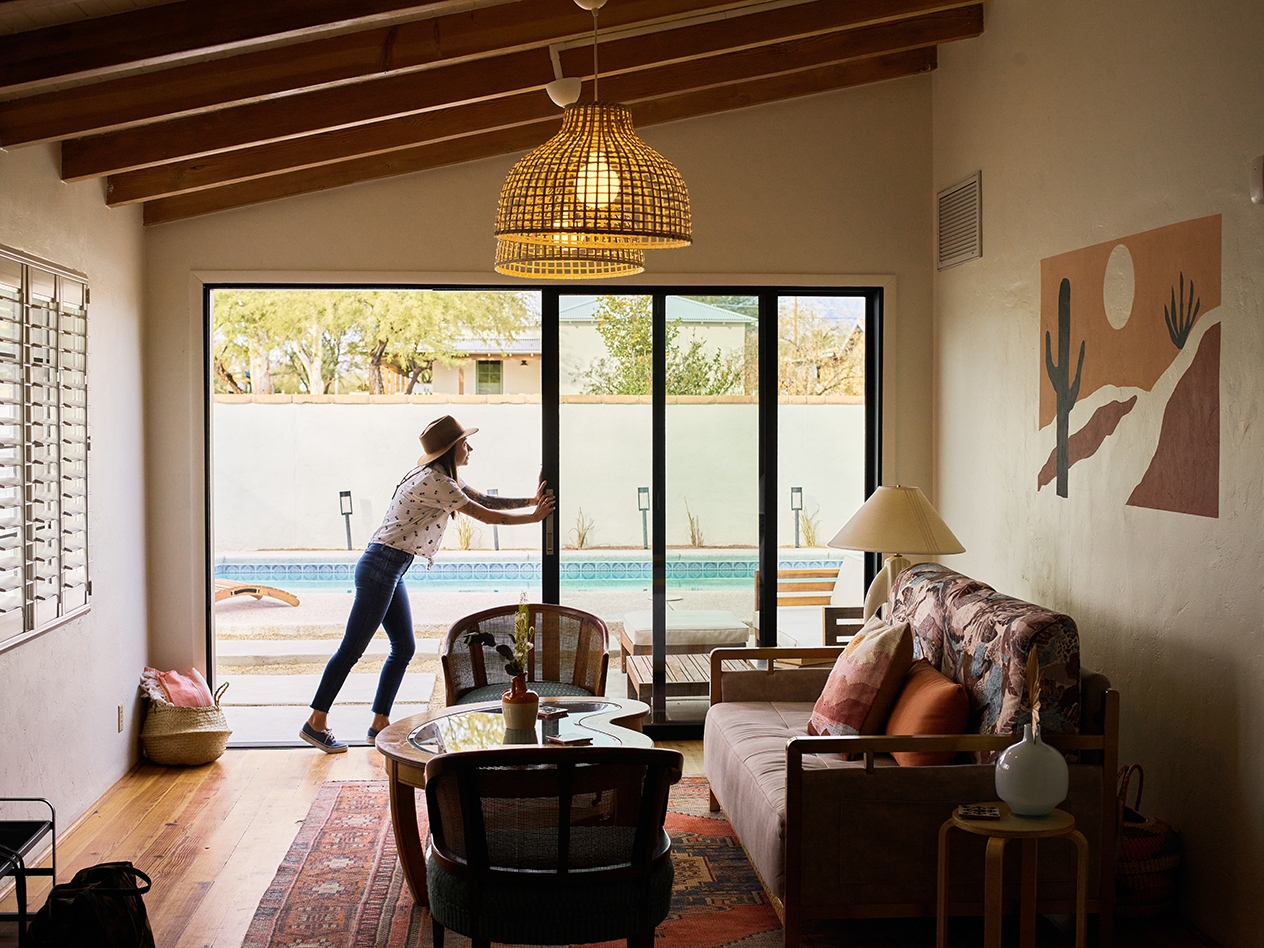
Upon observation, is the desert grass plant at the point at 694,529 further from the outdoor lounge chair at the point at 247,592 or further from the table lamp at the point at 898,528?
the outdoor lounge chair at the point at 247,592

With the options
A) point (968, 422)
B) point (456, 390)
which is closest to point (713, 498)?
point (968, 422)

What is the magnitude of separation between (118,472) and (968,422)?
366cm

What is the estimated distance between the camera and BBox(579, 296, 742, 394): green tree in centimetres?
552

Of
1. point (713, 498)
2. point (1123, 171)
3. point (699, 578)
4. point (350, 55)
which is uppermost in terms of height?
point (350, 55)

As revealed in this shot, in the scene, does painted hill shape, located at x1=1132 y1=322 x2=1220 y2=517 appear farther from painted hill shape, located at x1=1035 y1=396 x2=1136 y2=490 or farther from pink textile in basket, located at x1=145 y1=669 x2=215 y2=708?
pink textile in basket, located at x1=145 y1=669 x2=215 y2=708

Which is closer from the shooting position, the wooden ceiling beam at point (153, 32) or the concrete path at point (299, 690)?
the wooden ceiling beam at point (153, 32)

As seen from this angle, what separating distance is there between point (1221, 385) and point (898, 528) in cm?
135

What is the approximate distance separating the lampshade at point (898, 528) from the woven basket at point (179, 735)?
9.41 ft

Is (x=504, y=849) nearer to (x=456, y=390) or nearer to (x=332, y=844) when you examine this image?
(x=332, y=844)

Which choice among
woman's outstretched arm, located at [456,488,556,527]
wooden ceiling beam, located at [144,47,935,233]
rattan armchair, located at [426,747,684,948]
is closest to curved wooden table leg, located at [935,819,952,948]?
rattan armchair, located at [426,747,684,948]

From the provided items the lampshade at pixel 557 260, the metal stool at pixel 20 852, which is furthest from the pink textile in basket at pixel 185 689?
the lampshade at pixel 557 260

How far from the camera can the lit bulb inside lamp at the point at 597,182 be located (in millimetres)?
3045

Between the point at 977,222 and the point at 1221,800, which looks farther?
the point at 977,222

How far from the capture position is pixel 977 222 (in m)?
4.96
